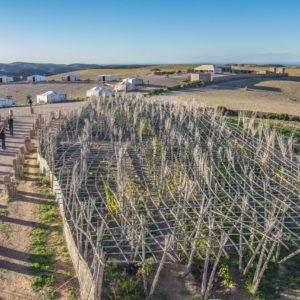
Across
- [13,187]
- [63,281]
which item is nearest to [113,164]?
[13,187]

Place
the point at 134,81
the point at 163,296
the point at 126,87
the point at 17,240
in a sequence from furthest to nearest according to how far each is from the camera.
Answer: the point at 134,81 < the point at 126,87 < the point at 17,240 < the point at 163,296

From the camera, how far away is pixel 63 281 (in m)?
5.84

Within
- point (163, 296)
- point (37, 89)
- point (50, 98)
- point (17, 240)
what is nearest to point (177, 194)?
point (163, 296)

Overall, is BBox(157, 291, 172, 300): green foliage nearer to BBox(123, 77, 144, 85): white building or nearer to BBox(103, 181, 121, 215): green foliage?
BBox(103, 181, 121, 215): green foliage

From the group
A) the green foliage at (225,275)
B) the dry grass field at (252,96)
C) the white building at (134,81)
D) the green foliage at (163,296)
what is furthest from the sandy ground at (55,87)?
the green foliage at (163,296)

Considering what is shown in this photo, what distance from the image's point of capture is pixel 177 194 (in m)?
8.28

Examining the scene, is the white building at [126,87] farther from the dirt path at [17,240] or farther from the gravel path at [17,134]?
the dirt path at [17,240]

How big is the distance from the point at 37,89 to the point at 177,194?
37355 mm

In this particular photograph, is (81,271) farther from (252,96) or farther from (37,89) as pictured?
(37,89)

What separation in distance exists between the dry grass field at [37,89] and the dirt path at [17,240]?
30.2 m

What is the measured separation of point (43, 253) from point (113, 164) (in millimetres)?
4201

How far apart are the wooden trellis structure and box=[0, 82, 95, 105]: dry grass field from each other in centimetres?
2508

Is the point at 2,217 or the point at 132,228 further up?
the point at 132,228

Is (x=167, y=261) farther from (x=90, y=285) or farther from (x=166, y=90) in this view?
(x=166, y=90)
